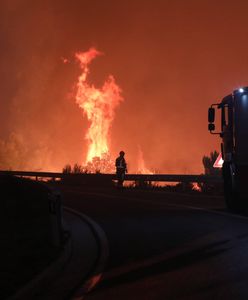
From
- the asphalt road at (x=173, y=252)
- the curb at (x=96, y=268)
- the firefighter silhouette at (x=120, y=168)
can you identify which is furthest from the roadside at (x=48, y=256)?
the firefighter silhouette at (x=120, y=168)

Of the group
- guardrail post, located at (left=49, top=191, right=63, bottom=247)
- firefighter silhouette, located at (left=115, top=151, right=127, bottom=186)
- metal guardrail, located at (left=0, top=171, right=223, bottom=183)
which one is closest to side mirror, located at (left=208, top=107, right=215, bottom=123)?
metal guardrail, located at (left=0, top=171, right=223, bottom=183)

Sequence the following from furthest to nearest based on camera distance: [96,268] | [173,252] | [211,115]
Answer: [211,115] < [173,252] < [96,268]

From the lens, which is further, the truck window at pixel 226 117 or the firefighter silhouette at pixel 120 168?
the firefighter silhouette at pixel 120 168

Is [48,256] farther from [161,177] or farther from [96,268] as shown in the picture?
[161,177]

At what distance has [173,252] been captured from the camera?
1043cm

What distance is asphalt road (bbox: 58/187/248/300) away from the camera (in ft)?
25.2

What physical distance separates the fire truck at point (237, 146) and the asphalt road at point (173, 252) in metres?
0.57

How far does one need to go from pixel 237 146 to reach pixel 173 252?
241 inches

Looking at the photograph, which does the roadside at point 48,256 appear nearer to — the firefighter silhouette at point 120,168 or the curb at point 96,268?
the curb at point 96,268

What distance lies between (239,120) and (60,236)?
6530 millimetres

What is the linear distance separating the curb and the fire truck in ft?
12.8

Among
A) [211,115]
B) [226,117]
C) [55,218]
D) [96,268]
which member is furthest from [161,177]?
Result: [96,268]

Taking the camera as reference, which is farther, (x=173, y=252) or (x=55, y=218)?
(x=55, y=218)

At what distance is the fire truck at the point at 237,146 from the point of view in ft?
51.9
